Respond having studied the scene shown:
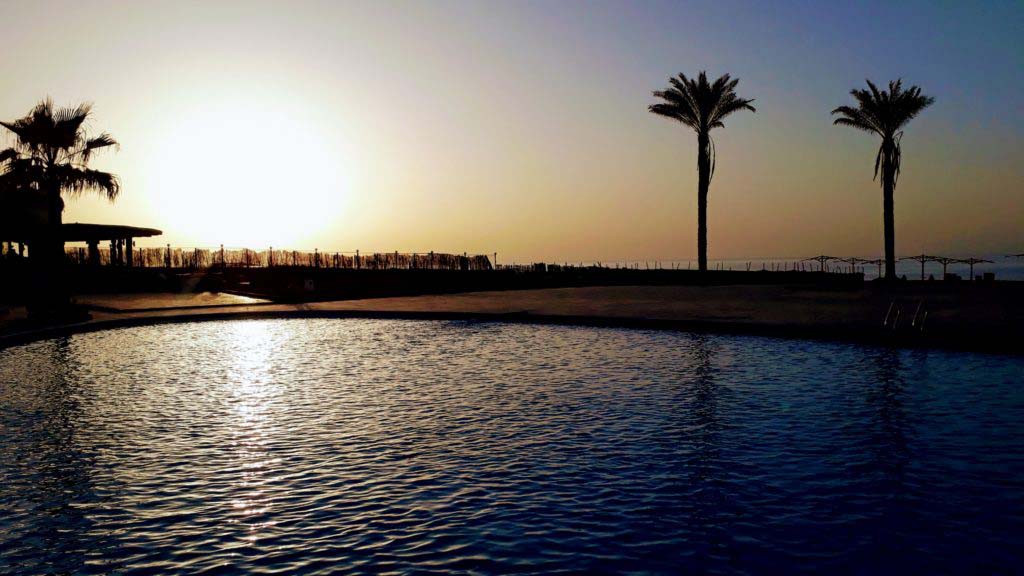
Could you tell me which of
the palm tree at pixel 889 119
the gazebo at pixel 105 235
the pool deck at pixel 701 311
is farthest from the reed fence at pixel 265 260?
the palm tree at pixel 889 119

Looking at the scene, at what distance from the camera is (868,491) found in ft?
23.6

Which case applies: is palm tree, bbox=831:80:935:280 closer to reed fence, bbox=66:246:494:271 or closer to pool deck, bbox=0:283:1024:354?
pool deck, bbox=0:283:1024:354

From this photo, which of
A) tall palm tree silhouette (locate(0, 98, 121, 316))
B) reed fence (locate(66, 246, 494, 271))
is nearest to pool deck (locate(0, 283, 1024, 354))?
tall palm tree silhouette (locate(0, 98, 121, 316))

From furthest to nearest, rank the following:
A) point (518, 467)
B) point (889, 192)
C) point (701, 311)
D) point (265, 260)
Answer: point (265, 260), point (889, 192), point (701, 311), point (518, 467)

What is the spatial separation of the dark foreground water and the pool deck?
2953 millimetres

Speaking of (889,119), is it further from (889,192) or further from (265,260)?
(265,260)

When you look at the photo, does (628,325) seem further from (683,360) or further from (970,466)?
(970,466)

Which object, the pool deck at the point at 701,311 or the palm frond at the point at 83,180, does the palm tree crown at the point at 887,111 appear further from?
the palm frond at the point at 83,180

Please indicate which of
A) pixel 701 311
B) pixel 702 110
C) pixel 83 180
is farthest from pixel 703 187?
pixel 83 180

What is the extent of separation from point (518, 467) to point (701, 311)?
728 inches

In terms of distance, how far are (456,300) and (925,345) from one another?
20.3 m

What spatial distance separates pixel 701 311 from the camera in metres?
25.4

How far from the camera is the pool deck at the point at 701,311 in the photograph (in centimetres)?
1838

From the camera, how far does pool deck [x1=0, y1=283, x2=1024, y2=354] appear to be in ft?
60.3
